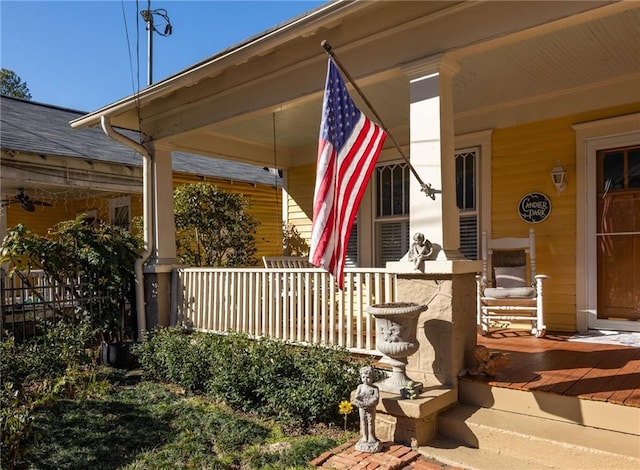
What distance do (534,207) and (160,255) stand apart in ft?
15.5

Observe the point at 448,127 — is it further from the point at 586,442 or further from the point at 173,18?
the point at 173,18

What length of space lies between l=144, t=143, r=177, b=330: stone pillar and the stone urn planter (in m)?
3.64

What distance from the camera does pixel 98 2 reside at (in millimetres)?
5891

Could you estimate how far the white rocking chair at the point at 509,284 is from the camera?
4637mm

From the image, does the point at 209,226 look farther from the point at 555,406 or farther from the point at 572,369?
the point at 555,406

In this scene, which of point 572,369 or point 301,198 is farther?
point 301,198

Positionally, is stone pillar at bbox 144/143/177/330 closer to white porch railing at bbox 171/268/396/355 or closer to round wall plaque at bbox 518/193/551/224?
white porch railing at bbox 171/268/396/355

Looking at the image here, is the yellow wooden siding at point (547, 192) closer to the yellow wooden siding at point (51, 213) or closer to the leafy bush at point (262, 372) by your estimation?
the leafy bush at point (262, 372)

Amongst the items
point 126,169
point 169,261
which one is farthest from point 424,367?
point 126,169

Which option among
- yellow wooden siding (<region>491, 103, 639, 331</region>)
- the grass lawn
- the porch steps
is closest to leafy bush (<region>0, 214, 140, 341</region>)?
the grass lawn

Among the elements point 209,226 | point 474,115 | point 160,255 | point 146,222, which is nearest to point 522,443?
point 474,115

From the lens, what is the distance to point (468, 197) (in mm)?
5680

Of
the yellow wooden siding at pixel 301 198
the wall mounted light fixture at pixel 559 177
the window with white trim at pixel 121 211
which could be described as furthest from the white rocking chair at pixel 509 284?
the window with white trim at pixel 121 211

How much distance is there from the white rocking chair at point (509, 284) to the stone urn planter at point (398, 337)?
191 cm
